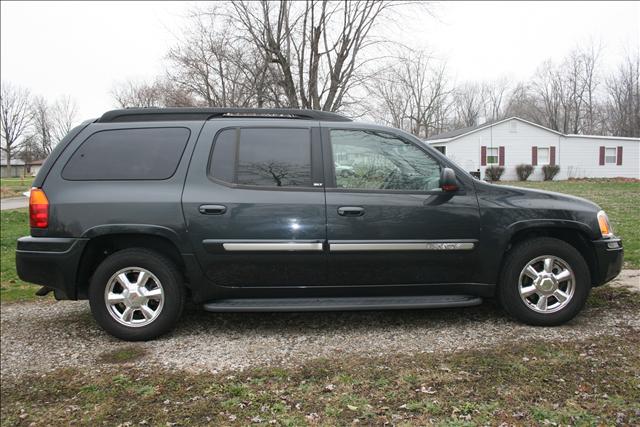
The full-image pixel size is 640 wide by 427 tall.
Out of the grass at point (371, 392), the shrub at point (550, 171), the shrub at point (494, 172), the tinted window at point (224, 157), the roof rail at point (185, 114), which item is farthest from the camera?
the shrub at point (550, 171)

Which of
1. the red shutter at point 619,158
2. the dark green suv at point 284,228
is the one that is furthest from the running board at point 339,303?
the red shutter at point 619,158

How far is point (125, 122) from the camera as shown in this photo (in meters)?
4.01

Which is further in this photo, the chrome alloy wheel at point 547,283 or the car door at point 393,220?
the chrome alloy wheel at point 547,283

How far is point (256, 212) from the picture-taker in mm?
3703

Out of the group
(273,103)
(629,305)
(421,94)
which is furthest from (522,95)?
(629,305)

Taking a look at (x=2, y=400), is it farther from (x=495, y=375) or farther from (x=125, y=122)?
(x=495, y=375)

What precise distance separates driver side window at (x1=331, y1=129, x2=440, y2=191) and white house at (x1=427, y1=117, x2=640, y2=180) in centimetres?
2473

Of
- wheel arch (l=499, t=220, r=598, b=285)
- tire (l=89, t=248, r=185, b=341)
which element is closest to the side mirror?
wheel arch (l=499, t=220, r=598, b=285)

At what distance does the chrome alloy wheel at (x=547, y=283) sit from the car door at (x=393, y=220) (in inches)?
18.0

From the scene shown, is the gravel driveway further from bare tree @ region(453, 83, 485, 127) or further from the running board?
bare tree @ region(453, 83, 485, 127)

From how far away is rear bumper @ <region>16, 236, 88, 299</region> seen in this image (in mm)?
3723

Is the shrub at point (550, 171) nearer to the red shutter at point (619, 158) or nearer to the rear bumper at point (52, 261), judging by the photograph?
the red shutter at point (619, 158)

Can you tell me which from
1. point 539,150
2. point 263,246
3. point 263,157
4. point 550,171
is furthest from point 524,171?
point 263,246

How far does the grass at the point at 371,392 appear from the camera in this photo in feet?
8.64
